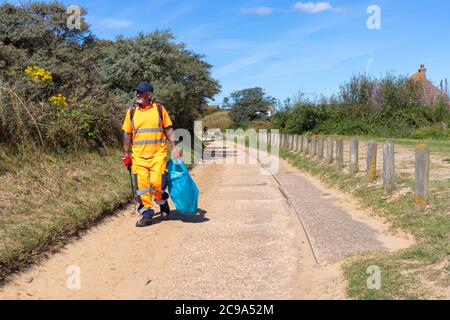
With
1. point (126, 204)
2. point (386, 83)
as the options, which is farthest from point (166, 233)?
point (386, 83)

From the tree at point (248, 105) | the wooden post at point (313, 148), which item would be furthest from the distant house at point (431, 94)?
the tree at point (248, 105)

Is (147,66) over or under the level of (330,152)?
over

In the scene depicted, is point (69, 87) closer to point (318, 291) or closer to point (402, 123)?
point (318, 291)

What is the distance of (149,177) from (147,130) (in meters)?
0.68

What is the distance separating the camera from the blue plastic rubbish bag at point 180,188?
277 inches

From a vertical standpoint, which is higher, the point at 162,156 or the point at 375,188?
the point at 162,156

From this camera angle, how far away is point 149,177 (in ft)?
22.9

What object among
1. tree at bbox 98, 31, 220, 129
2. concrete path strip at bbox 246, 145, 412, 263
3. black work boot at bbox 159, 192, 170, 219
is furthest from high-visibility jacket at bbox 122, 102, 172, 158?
tree at bbox 98, 31, 220, 129

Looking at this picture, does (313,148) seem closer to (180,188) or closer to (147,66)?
(147,66)

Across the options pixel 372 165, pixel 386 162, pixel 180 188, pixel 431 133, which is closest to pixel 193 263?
pixel 180 188

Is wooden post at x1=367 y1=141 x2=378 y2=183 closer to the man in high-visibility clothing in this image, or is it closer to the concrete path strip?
the concrete path strip

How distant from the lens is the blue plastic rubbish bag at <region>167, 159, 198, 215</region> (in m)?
7.04

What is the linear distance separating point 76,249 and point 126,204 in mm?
2758
